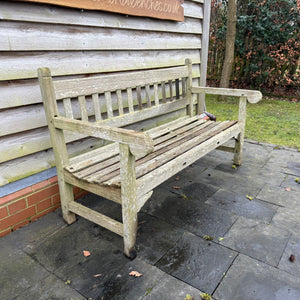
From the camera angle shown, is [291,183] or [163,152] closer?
[163,152]

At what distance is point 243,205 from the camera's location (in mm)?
2428

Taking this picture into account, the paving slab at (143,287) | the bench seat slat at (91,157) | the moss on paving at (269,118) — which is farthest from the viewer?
the moss on paving at (269,118)

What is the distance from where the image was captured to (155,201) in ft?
8.29

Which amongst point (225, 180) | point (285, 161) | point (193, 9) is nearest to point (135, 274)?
point (225, 180)

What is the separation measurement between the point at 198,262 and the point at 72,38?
6.40 ft

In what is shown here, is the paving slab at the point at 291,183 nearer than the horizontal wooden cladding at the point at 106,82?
No

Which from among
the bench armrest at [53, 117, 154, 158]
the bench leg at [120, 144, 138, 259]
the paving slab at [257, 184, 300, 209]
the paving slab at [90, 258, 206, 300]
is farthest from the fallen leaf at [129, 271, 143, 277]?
the paving slab at [257, 184, 300, 209]

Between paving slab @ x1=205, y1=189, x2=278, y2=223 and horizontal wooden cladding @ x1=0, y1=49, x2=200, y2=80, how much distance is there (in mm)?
1564

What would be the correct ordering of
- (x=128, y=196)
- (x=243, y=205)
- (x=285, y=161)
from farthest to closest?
(x=285, y=161) < (x=243, y=205) < (x=128, y=196)

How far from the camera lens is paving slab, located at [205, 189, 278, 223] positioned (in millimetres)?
2279

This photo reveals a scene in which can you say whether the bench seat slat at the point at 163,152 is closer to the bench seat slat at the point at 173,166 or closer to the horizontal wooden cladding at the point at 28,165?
the bench seat slat at the point at 173,166

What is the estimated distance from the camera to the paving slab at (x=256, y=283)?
152cm

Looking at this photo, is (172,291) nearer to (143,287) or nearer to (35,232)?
(143,287)

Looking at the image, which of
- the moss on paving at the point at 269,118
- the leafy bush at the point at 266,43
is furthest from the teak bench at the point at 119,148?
the leafy bush at the point at 266,43
